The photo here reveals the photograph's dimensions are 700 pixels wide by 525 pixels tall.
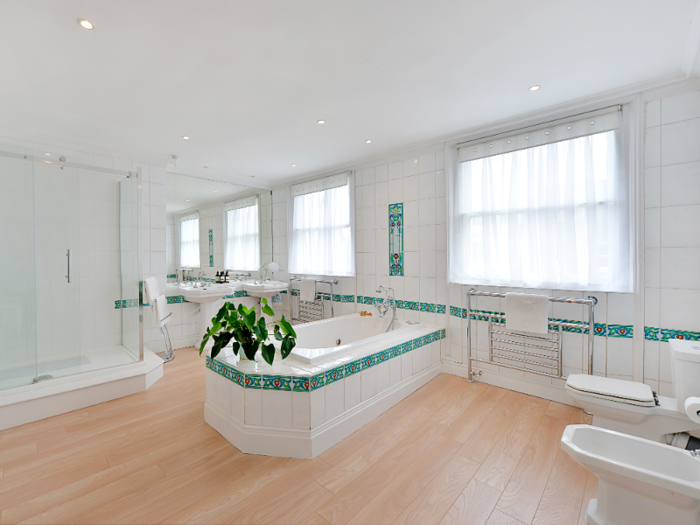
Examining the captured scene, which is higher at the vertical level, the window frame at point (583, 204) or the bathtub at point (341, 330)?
the window frame at point (583, 204)

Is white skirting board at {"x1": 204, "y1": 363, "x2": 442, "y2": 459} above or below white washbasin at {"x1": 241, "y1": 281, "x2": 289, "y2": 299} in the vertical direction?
below

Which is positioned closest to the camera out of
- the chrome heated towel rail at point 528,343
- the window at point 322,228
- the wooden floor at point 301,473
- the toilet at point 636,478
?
the toilet at point 636,478

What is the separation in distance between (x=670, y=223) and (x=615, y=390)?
1206 mm

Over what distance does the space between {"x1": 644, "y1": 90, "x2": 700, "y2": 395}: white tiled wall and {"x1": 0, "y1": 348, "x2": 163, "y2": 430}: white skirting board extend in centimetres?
402

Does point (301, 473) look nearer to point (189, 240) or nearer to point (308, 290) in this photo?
point (308, 290)

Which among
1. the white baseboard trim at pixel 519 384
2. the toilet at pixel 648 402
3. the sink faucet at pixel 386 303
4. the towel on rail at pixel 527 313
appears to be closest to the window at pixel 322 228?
the sink faucet at pixel 386 303

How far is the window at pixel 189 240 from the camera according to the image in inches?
165

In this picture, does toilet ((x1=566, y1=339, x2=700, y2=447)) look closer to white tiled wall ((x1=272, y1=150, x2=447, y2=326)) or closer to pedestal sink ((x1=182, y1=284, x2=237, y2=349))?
white tiled wall ((x1=272, y1=150, x2=447, y2=326))

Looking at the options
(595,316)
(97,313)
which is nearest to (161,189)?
(97,313)

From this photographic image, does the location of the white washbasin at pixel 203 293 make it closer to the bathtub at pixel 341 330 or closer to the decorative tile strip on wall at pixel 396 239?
the bathtub at pixel 341 330

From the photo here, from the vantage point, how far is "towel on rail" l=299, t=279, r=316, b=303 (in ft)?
14.0

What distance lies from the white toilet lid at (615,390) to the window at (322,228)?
2.50m

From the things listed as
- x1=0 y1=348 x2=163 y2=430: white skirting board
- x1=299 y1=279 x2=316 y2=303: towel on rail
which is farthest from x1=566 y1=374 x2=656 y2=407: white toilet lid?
x1=0 y1=348 x2=163 y2=430: white skirting board

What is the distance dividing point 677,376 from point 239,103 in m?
3.32
